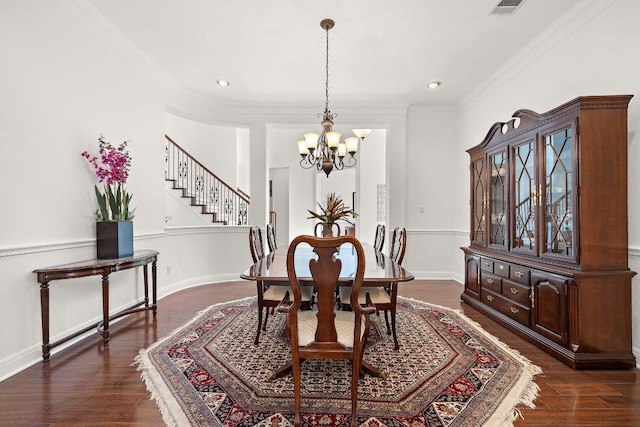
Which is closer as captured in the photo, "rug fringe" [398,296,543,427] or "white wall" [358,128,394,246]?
"rug fringe" [398,296,543,427]

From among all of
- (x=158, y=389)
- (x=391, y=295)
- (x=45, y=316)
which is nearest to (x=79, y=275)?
(x=45, y=316)

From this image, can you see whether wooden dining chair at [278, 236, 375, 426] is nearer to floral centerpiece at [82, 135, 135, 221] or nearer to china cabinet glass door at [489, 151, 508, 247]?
floral centerpiece at [82, 135, 135, 221]

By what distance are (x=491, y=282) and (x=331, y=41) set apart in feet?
9.88

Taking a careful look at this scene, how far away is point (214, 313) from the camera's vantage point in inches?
138

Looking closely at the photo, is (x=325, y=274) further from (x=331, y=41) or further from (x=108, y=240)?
(x=331, y=41)

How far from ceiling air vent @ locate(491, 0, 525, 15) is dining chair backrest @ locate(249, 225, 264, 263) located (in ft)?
9.38

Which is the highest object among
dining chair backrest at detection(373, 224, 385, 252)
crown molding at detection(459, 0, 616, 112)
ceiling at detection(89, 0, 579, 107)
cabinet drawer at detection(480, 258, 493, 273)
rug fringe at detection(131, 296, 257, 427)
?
ceiling at detection(89, 0, 579, 107)

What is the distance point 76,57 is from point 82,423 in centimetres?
281

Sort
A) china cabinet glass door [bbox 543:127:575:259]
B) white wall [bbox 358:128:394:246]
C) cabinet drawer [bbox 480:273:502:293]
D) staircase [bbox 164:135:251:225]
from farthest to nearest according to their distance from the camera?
white wall [bbox 358:128:394:246]
staircase [bbox 164:135:251:225]
cabinet drawer [bbox 480:273:502:293]
china cabinet glass door [bbox 543:127:575:259]

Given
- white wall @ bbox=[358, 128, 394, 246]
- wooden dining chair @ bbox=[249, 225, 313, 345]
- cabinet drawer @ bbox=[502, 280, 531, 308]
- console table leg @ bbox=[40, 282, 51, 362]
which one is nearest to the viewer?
console table leg @ bbox=[40, 282, 51, 362]

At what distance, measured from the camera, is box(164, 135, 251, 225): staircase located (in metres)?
6.81

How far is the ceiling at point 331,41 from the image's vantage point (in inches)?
107

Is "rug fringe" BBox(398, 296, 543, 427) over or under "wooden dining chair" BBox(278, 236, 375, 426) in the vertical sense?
under

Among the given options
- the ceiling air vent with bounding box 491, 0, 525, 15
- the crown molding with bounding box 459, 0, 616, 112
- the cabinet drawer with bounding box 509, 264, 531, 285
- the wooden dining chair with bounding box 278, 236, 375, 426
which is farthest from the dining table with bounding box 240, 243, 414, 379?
the crown molding with bounding box 459, 0, 616, 112
